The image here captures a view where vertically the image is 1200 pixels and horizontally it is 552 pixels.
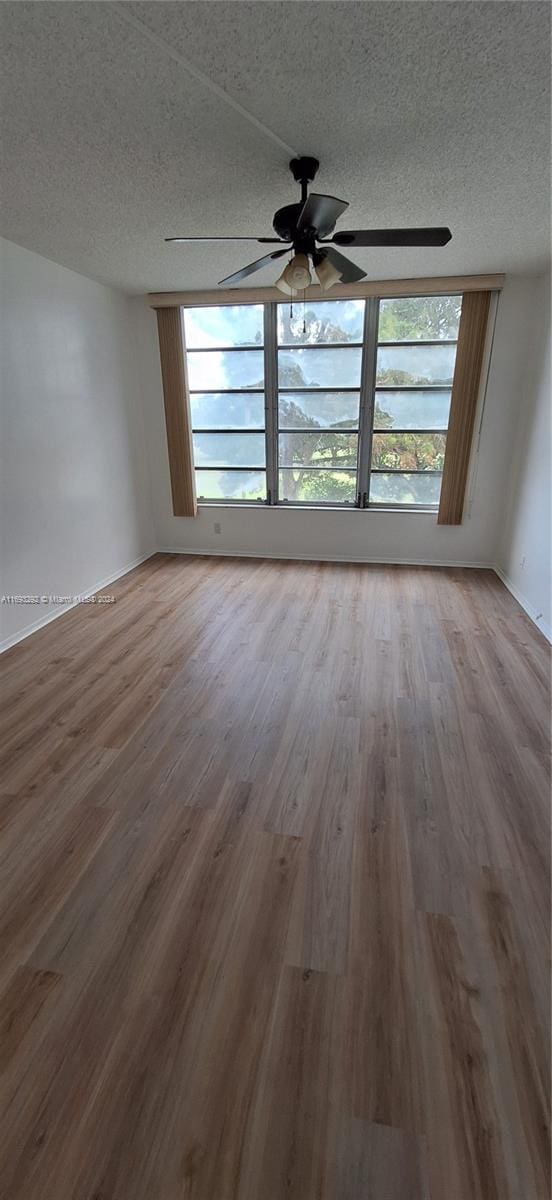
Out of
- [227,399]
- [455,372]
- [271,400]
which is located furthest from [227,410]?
[455,372]

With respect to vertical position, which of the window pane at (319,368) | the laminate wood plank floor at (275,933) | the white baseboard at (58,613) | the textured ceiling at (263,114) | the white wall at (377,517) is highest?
the textured ceiling at (263,114)

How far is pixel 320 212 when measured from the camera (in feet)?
6.73

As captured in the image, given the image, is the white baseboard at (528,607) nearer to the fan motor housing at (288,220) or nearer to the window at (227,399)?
the window at (227,399)

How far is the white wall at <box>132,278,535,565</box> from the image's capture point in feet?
13.8

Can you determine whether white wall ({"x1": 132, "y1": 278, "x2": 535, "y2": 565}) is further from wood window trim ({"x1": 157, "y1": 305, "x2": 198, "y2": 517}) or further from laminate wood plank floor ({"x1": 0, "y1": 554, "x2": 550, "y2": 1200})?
laminate wood plank floor ({"x1": 0, "y1": 554, "x2": 550, "y2": 1200})

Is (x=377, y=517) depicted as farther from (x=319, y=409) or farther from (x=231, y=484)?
(x=231, y=484)

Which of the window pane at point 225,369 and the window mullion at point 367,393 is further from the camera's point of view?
the window pane at point 225,369

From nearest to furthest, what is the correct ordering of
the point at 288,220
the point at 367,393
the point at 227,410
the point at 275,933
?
the point at 275,933 < the point at 288,220 < the point at 367,393 < the point at 227,410

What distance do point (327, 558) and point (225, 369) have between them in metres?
2.20

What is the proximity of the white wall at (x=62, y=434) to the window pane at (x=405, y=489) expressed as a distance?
2.54m

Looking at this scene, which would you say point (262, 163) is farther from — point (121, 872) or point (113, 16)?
point (121, 872)

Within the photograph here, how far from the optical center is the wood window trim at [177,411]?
461 cm

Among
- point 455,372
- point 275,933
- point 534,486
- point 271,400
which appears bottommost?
point 275,933

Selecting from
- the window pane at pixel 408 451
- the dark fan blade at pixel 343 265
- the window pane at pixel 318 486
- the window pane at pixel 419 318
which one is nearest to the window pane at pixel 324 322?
the window pane at pixel 419 318
